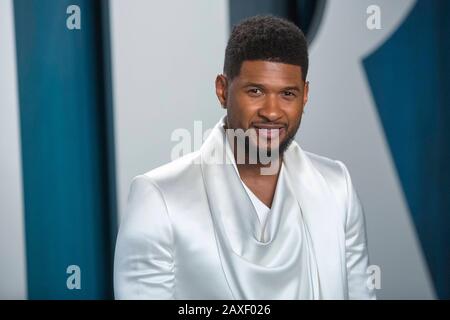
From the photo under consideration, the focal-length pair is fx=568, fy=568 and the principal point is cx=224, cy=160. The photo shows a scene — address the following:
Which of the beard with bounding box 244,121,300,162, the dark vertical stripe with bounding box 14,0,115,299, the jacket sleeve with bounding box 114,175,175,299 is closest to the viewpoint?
the jacket sleeve with bounding box 114,175,175,299

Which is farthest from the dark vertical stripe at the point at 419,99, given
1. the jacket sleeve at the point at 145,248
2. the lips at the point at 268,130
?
the jacket sleeve at the point at 145,248

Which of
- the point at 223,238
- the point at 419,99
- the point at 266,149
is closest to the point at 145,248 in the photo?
the point at 223,238

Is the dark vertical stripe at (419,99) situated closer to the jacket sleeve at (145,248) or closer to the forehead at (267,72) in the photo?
the forehead at (267,72)

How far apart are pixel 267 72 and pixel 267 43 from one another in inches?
2.2

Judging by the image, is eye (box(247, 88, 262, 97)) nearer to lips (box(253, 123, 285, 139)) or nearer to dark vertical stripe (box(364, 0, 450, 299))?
lips (box(253, 123, 285, 139))

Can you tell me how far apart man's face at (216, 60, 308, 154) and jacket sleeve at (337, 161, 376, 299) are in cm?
20

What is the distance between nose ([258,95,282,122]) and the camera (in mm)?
1133

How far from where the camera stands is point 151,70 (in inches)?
55.2

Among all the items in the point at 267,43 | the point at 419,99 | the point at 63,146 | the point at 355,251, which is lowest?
the point at 355,251

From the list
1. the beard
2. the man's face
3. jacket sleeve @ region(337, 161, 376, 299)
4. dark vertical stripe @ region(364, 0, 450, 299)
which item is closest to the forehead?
the man's face

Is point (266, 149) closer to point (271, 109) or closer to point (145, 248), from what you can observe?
point (271, 109)

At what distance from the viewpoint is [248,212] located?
3.69 ft
